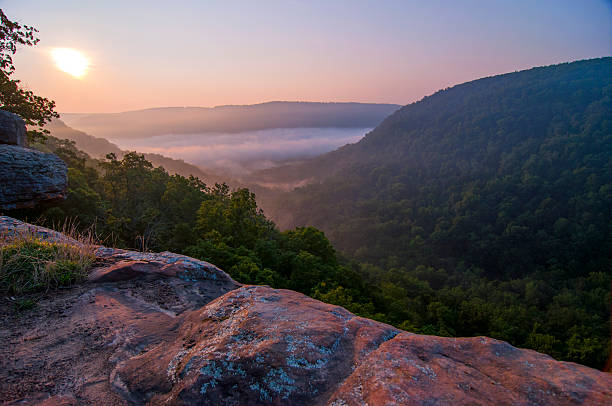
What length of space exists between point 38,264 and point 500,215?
108 meters

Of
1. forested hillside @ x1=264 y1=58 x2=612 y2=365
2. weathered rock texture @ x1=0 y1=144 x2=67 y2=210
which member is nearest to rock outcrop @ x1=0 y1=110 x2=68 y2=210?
weathered rock texture @ x1=0 y1=144 x2=67 y2=210

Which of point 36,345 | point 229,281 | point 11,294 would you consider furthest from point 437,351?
point 11,294

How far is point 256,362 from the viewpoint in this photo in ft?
8.40

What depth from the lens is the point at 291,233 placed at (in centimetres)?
2162

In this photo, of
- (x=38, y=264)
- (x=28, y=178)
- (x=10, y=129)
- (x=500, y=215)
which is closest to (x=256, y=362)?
(x=38, y=264)

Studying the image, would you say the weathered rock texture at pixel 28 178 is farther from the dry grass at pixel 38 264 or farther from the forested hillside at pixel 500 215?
the forested hillside at pixel 500 215

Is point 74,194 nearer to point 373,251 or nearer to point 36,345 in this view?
point 36,345

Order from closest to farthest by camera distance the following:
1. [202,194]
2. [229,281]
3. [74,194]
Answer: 1. [229,281]
2. [74,194]
3. [202,194]

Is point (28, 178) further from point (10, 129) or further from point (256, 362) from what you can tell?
point (256, 362)

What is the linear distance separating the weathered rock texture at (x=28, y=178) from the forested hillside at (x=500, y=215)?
16.8 meters

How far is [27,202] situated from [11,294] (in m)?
7.37

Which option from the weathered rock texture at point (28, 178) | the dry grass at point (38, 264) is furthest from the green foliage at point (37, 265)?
the weathered rock texture at point (28, 178)

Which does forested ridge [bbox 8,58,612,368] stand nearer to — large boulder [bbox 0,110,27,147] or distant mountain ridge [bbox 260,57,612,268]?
distant mountain ridge [bbox 260,57,612,268]

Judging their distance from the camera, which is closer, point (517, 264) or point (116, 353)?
point (116, 353)
